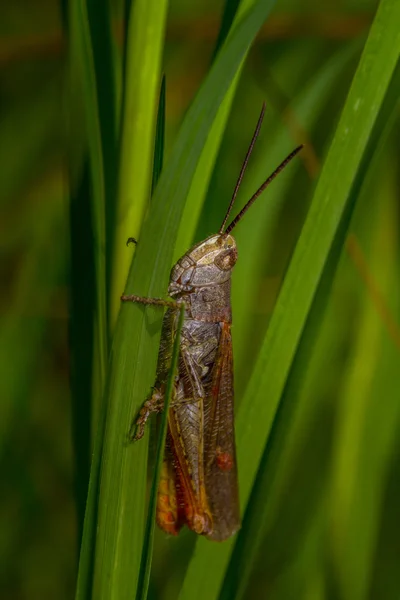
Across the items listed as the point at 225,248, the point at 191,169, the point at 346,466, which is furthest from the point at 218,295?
the point at 191,169

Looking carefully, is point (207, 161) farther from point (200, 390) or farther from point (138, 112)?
point (200, 390)

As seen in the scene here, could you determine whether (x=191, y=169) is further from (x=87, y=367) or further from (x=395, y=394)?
(x=395, y=394)

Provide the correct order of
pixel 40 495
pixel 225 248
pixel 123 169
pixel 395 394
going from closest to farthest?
pixel 123 169 → pixel 225 248 → pixel 395 394 → pixel 40 495

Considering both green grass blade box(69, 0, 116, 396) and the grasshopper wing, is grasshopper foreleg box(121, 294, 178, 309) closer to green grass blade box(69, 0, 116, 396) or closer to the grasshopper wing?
green grass blade box(69, 0, 116, 396)

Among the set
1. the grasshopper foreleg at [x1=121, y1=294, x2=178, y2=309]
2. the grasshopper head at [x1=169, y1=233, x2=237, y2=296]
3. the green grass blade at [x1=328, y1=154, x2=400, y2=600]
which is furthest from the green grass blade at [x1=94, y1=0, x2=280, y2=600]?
the green grass blade at [x1=328, y1=154, x2=400, y2=600]

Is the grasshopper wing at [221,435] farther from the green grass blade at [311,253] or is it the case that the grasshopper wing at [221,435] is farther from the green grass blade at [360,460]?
the green grass blade at [360,460]

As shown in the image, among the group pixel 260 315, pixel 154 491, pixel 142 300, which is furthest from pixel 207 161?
pixel 260 315
